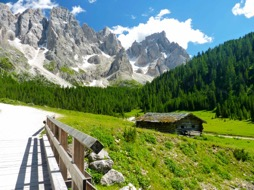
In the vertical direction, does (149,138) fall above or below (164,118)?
below

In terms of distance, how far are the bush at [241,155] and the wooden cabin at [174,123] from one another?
27.7 metres

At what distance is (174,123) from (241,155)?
3045 centimetres

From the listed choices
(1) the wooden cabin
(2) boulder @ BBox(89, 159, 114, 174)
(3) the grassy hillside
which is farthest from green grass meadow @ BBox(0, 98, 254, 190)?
(1) the wooden cabin

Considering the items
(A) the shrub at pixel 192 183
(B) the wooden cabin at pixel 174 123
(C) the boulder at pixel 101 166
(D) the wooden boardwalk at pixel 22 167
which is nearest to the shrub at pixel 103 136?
(C) the boulder at pixel 101 166

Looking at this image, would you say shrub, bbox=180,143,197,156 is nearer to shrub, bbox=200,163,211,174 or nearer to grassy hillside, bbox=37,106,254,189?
grassy hillside, bbox=37,106,254,189

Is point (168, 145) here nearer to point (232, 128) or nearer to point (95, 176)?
point (95, 176)

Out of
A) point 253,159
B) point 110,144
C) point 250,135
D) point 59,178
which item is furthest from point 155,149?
point 250,135

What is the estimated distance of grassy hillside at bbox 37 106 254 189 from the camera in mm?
20317

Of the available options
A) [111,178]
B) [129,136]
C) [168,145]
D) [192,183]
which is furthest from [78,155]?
[168,145]

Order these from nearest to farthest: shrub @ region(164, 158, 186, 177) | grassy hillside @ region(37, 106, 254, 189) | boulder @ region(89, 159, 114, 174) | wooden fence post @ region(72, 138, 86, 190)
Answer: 1. wooden fence post @ region(72, 138, 86, 190)
2. boulder @ region(89, 159, 114, 174)
3. grassy hillside @ region(37, 106, 254, 189)
4. shrub @ region(164, 158, 186, 177)

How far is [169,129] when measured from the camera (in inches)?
2420

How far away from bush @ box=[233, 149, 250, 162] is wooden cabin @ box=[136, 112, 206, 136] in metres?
27.7

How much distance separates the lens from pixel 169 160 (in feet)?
83.3

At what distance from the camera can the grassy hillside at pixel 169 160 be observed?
2032 cm
